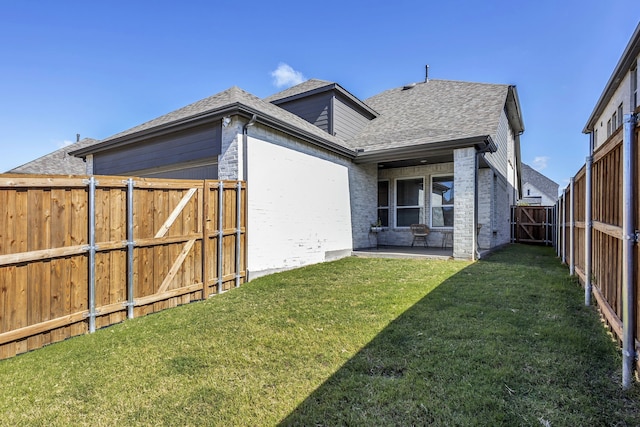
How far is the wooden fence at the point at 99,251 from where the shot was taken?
3.13m

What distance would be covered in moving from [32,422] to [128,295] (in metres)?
2.17

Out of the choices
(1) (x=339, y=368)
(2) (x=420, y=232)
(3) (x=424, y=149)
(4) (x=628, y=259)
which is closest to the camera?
(4) (x=628, y=259)

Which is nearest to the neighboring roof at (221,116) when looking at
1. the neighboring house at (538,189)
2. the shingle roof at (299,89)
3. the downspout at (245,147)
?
the downspout at (245,147)

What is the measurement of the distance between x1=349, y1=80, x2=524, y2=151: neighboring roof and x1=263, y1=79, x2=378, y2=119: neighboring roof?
72 cm

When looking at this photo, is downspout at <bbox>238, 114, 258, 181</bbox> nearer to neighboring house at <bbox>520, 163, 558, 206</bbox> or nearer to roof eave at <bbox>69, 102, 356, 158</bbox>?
roof eave at <bbox>69, 102, 356, 158</bbox>

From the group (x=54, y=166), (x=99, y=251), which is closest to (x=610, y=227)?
(x=99, y=251)

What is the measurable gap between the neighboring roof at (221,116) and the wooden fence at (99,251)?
159 centimetres

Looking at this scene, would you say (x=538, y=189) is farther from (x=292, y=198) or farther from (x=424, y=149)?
(x=292, y=198)

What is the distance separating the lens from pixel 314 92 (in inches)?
452

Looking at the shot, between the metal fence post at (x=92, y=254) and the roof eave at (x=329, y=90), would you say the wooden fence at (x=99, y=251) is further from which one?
the roof eave at (x=329, y=90)

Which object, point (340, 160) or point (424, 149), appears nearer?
point (424, 149)

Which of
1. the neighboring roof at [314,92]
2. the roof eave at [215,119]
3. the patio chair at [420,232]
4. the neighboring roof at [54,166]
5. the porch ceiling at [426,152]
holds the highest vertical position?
the neighboring roof at [314,92]

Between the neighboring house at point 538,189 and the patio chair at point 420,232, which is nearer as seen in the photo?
the patio chair at point 420,232

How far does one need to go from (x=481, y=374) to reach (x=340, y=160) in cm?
758
